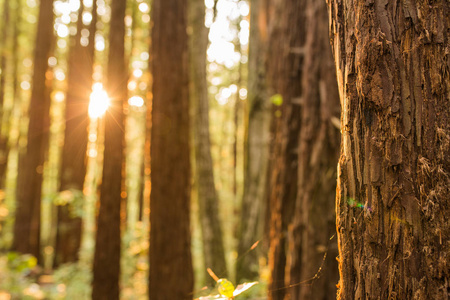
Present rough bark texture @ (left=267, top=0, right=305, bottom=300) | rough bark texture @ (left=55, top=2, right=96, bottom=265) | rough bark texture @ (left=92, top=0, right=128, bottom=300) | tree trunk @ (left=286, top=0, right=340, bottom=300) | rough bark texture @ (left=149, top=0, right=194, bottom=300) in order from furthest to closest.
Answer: rough bark texture @ (left=55, top=2, right=96, bottom=265) → rough bark texture @ (left=92, top=0, right=128, bottom=300) → rough bark texture @ (left=149, top=0, right=194, bottom=300) → rough bark texture @ (left=267, top=0, right=305, bottom=300) → tree trunk @ (left=286, top=0, right=340, bottom=300)

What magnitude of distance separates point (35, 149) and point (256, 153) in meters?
7.02

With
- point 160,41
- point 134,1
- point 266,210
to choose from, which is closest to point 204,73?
point 160,41

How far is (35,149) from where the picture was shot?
10234 mm

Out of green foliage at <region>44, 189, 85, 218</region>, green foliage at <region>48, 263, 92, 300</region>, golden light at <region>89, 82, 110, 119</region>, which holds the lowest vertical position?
green foliage at <region>48, 263, 92, 300</region>

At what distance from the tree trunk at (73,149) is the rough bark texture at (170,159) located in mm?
5694

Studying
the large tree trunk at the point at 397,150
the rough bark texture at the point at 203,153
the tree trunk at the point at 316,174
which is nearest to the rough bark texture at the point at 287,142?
the tree trunk at the point at 316,174

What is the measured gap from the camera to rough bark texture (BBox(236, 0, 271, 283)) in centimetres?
681

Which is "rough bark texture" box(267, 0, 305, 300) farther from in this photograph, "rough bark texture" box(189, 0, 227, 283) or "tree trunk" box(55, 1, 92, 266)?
"tree trunk" box(55, 1, 92, 266)

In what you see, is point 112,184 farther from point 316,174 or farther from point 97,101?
point 316,174

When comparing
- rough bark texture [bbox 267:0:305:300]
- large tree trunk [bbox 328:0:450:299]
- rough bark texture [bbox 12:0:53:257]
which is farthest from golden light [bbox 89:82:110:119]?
large tree trunk [bbox 328:0:450:299]

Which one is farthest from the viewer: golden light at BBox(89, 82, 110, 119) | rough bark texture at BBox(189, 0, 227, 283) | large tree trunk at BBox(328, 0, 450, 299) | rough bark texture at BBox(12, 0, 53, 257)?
rough bark texture at BBox(12, 0, 53, 257)

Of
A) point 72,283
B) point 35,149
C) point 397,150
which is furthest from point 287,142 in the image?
point 35,149

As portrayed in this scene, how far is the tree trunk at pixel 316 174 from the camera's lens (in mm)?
2850

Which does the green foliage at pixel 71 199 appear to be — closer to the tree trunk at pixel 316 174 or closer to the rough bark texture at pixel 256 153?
the rough bark texture at pixel 256 153
